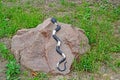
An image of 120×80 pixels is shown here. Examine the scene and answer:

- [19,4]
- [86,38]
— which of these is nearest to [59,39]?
[86,38]

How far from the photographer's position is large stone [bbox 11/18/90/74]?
5098 millimetres

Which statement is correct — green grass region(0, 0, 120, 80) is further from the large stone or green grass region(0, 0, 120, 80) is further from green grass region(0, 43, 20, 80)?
green grass region(0, 43, 20, 80)

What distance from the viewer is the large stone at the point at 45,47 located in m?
5.10

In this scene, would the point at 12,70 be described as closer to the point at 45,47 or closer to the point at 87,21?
the point at 45,47

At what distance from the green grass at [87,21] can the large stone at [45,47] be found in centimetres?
17

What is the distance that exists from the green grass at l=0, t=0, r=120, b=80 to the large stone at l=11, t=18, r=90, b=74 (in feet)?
0.55

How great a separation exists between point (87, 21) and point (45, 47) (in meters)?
1.52

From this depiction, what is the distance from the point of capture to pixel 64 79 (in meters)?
4.84

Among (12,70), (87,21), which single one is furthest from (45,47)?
(87,21)

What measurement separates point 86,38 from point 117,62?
644 millimetres

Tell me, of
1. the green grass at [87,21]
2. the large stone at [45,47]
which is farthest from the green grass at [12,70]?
the green grass at [87,21]

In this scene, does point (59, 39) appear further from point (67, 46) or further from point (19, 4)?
point (19, 4)

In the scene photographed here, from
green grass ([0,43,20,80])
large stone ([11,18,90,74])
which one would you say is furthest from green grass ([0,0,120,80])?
green grass ([0,43,20,80])

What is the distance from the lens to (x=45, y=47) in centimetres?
523
